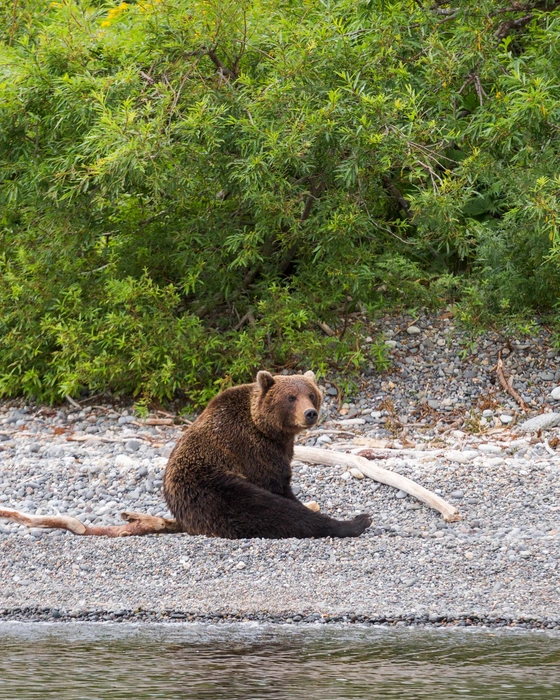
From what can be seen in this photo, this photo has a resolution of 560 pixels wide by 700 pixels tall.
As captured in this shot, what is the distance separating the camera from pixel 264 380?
6.29 meters

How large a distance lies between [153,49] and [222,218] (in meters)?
1.64

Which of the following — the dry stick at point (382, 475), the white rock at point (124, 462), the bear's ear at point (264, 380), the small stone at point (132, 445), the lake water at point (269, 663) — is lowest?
the small stone at point (132, 445)

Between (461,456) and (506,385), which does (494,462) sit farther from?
(506,385)

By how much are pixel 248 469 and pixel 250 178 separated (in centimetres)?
355

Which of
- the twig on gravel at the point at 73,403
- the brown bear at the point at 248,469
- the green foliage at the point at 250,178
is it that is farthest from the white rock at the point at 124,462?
the twig on gravel at the point at 73,403

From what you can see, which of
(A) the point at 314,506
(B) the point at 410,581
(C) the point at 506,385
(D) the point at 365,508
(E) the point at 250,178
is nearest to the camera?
(B) the point at 410,581

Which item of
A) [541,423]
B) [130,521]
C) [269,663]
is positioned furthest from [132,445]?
[269,663]

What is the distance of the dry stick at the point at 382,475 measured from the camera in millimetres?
6435

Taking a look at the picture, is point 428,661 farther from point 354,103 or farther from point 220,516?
point 354,103

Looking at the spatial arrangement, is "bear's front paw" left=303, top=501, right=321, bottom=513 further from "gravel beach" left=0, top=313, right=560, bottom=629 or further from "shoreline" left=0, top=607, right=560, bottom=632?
"shoreline" left=0, top=607, right=560, bottom=632

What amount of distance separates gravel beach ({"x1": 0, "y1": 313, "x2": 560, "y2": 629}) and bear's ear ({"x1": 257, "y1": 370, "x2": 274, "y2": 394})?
0.95 metres

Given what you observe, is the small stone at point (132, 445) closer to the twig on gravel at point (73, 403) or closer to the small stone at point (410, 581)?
the twig on gravel at point (73, 403)

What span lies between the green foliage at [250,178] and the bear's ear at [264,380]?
298 cm

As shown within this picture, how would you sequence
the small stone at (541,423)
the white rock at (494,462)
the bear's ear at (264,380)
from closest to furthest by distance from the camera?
the bear's ear at (264,380) → the white rock at (494,462) → the small stone at (541,423)
